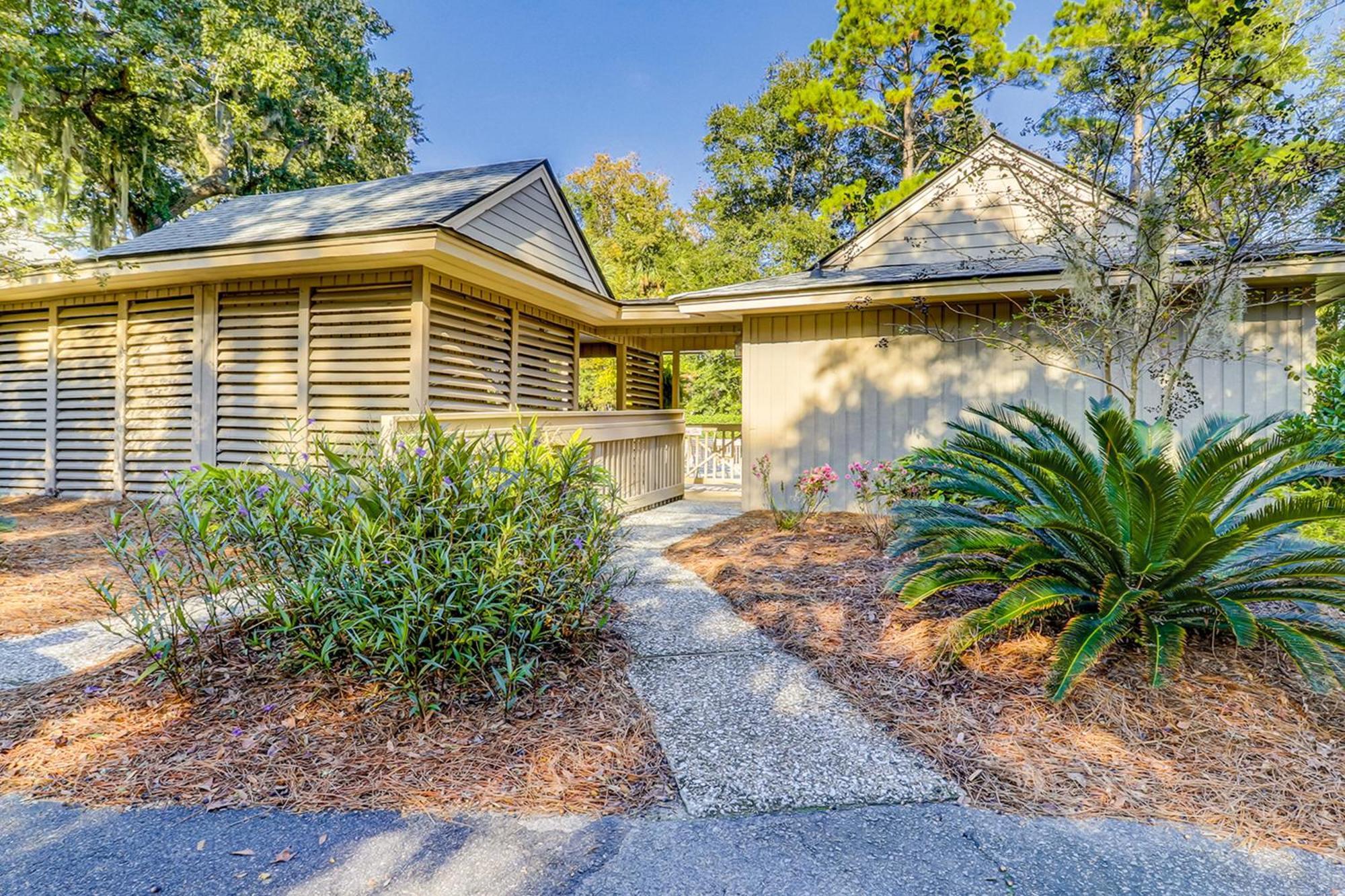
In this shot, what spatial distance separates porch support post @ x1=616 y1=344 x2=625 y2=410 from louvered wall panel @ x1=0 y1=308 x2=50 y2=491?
22.9 feet

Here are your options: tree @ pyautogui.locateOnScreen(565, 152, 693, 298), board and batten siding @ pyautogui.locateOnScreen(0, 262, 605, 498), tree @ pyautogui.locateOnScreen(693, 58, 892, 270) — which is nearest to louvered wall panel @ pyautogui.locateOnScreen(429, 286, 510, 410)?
board and batten siding @ pyautogui.locateOnScreen(0, 262, 605, 498)

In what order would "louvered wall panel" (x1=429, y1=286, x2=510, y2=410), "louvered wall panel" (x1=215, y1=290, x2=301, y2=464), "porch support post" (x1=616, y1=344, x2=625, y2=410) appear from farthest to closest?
"porch support post" (x1=616, y1=344, x2=625, y2=410) → "louvered wall panel" (x1=215, y1=290, x2=301, y2=464) → "louvered wall panel" (x1=429, y1=286, x2=510, y2=410)

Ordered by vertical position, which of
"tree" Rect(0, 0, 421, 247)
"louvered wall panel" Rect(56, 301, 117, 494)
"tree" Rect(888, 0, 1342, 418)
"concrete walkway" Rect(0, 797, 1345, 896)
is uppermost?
"tree" Rect(0, 0, 421, 247)

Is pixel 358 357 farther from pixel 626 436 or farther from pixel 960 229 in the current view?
pixel 960 229

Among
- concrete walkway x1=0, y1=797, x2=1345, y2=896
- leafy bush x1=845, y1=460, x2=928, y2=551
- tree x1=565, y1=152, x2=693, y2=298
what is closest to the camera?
concrete walkway x1=0, y1=797, x2=1345, y2=896

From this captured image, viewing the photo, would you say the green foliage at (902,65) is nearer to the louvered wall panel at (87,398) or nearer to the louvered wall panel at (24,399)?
the louvered wall panel at (87,398)

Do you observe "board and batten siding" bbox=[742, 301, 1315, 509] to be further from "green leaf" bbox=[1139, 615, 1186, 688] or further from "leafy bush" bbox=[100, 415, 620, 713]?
"leafy bush" bbox=[100, 415, 620, 713]

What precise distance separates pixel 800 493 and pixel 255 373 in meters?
5.91

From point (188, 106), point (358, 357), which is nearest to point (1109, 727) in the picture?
point (358, 357)

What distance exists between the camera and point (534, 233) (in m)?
8.10

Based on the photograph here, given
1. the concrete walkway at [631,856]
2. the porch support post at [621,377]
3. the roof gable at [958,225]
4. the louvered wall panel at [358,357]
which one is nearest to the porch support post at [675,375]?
the porch support post at [621,377]

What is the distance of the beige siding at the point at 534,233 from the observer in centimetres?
713

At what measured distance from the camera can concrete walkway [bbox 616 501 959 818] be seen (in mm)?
2020

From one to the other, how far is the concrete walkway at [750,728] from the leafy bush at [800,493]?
2.57 metres
